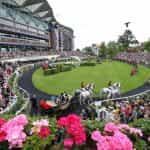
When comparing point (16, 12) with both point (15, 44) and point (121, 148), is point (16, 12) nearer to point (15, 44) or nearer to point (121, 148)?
point (15, 44)

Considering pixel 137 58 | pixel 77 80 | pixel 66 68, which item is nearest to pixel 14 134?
pixel 77 80

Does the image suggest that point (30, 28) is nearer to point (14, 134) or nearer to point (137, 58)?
point (137, 58)

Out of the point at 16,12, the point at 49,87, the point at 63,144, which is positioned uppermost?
the point at 16,12

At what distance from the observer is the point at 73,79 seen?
3152 cm

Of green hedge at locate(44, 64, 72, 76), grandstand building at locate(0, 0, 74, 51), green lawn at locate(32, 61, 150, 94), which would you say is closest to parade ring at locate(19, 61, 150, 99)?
green lawn at locate(32, 61, 150, 94)

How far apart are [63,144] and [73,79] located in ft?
90.3

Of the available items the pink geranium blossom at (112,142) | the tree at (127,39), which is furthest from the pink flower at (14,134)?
the tree at (127,39)

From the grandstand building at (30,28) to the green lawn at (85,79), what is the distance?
3553cm

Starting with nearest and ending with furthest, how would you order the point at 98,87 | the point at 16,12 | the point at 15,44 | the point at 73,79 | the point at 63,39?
the point at 98,87
the point at 73,79
the point at 15,44
the point at 16,12
the point at 63,39

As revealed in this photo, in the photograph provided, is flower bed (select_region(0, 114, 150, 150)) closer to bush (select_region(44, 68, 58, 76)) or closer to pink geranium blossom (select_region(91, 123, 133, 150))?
pink geranium blossom (select_region(91, 123, 133, 150))

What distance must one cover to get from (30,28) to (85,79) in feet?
214

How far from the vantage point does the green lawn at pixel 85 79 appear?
27891 mm

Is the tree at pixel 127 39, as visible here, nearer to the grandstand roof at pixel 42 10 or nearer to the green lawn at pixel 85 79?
the grandstand roof at pixel 42 10

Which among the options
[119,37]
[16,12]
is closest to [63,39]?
[119,37]
